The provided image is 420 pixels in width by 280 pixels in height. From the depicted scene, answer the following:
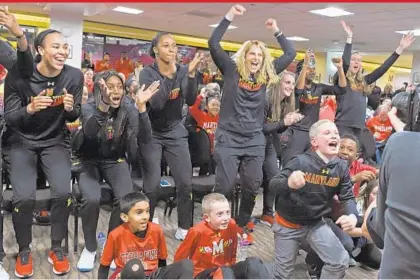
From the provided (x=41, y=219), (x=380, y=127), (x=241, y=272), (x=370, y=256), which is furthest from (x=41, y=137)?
(x=380, y=127)

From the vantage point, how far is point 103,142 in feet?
9.48

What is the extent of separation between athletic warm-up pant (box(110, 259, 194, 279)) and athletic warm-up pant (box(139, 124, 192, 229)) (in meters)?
0.90

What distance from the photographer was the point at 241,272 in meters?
2.34

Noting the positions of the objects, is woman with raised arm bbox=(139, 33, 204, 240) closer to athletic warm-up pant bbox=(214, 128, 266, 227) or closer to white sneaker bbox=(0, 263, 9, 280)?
athletic warm-up pant bbox=(214, 128, 266, 227)

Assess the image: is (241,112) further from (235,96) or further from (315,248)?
(315,248)

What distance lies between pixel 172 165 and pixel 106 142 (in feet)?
1.84

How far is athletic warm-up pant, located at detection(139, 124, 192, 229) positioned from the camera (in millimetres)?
3135

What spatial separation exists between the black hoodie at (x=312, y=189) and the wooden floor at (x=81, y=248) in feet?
1.91

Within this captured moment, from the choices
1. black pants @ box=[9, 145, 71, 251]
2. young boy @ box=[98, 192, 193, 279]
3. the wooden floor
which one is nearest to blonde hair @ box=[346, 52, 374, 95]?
the wooden floor

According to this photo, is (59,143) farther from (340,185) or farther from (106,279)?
(340,185)

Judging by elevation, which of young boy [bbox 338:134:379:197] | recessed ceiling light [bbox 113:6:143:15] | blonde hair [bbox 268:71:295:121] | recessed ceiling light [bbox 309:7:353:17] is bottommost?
young boy [bbox 338:134:379:197]

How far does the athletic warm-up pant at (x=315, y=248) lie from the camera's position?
97.8 inches

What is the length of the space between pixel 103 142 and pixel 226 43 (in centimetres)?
1292

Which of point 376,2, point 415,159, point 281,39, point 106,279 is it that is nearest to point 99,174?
point 106,279
